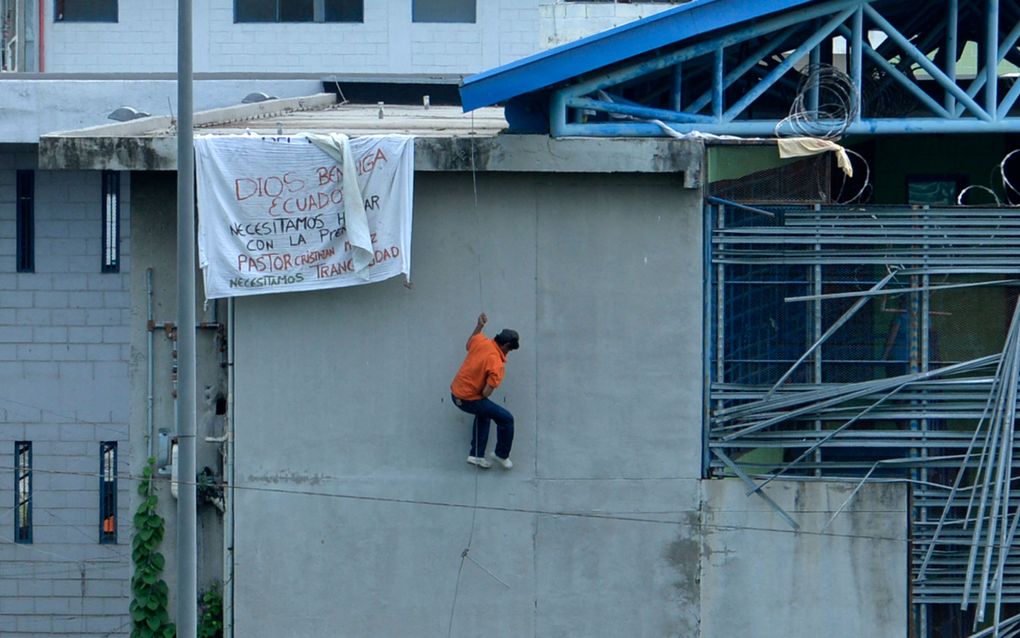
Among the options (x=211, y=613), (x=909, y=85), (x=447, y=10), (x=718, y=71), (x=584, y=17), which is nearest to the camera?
(x=718, y=71)

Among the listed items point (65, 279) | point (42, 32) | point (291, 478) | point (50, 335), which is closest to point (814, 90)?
point (291, 478)

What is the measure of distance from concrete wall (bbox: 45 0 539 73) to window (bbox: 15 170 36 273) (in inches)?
338

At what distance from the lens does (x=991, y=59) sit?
12.1 m

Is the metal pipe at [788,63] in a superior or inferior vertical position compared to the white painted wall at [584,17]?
inferior

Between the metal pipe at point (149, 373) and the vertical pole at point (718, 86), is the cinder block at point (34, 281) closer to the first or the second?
the metal pipe at point (149, 373)

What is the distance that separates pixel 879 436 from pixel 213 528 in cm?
567

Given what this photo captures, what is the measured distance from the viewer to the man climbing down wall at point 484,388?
38.3 feet

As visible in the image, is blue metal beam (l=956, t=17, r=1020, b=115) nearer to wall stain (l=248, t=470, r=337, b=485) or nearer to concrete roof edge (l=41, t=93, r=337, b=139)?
wall stain (l=248, t=470, r=337, b=485)

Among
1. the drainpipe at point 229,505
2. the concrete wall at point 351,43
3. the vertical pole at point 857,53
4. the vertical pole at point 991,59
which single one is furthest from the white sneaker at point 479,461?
the concrete wall at point 351,43

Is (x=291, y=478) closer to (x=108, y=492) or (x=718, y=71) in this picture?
(x=718, y=71)

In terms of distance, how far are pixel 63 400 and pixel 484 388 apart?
303 inches

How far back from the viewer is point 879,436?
12.3 meters

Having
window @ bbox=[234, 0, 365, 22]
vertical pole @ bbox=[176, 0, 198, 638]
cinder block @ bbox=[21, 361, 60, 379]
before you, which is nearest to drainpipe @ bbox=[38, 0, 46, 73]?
window @ bbox=[234, 0, 365, 22]

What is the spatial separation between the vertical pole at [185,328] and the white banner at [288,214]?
1056 mm
